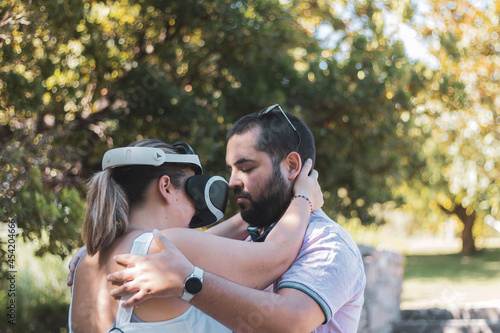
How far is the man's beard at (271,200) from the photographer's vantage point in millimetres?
2650

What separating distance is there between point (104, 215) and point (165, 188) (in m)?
0.31

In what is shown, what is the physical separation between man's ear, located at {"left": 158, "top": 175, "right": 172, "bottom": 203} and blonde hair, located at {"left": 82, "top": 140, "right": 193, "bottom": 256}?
2cm

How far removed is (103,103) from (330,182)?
10.8 ft

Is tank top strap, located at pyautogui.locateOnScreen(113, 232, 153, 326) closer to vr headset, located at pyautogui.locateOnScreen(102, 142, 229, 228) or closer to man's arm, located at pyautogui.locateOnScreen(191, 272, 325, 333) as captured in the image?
man's arm, located at pyautogui.locateOnScreen(191, 272, 325, 333)

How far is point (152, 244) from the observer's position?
205cm

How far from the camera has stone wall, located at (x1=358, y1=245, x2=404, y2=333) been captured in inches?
295

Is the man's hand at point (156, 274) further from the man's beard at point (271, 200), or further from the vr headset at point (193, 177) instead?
the man's beard at point (271, 200)

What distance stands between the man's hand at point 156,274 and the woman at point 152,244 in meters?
0.10

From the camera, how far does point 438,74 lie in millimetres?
7703

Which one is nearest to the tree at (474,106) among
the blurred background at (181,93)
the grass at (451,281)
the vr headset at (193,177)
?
the grass at (451,281)

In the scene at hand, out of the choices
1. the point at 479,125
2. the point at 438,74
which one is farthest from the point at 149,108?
the point at 479,125

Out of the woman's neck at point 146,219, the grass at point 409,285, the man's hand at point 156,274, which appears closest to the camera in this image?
the man's hand at point 156,274

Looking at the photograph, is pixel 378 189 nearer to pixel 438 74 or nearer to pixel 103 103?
pixel 438 74

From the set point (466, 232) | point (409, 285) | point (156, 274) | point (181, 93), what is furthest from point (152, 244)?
point (466, 232)
